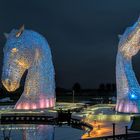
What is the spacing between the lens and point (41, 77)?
1812cm

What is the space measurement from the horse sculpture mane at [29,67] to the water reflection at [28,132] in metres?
3.92

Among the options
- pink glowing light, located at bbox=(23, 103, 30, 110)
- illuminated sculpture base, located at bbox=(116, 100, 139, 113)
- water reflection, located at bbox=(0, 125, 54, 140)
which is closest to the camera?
water reflection, located at bbox=(0, 125, 54, 140)

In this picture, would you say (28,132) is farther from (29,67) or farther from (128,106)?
(29,67)

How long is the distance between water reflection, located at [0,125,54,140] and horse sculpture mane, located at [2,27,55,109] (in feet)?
12.9

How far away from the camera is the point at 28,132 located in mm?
12133

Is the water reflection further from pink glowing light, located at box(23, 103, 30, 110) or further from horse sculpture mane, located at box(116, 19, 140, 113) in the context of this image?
horse sculpture mane, located at box(116, 19, 140, 113)

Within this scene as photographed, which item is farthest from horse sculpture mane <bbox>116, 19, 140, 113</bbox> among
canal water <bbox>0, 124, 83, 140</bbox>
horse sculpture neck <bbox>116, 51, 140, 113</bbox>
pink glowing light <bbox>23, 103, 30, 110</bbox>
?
canal water <bbox>0, 124, 83, 140</bbox>

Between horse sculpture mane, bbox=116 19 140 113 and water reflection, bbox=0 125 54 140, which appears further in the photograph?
horse sculpture mane, bbox=116 19 140 113

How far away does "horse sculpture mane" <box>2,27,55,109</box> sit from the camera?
17328mm

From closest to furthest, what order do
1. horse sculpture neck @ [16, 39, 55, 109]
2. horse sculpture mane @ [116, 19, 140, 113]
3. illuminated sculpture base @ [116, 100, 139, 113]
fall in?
illuminated sculpture base @ [116, 100, 139, 113]
horse sculpture mane @ [116, 19, 140, 113]
horse sculpture neck @ [16, 39, 55, 109]

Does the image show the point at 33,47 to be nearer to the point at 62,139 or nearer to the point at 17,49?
the point at 17,49

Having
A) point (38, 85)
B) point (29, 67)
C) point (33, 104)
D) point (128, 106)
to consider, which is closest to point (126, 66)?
point (128, 106)

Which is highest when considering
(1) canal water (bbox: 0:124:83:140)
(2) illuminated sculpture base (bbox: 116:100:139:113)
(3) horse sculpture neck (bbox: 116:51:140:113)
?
(3) horse sculpture neck (bbox: 116:51:140:113)

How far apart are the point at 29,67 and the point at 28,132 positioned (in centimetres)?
630
